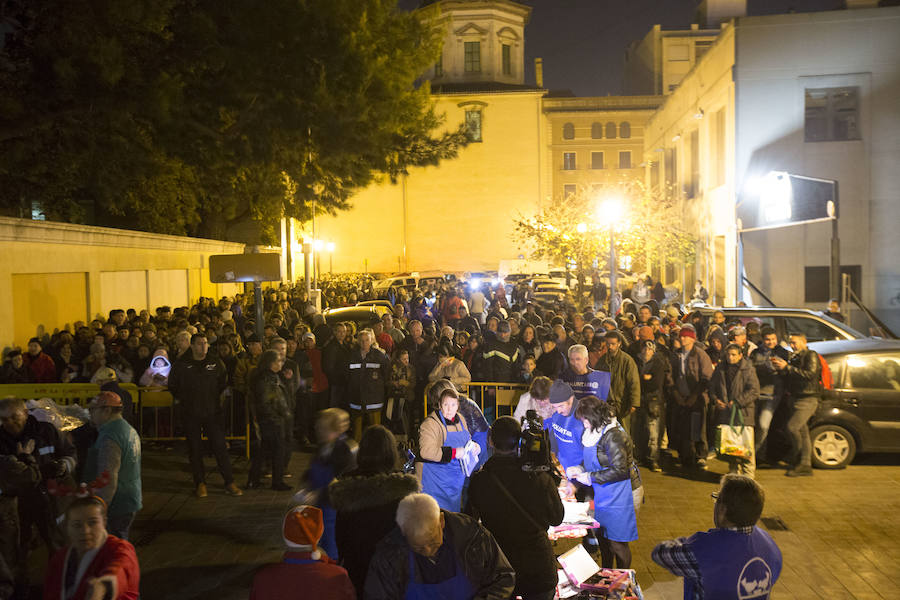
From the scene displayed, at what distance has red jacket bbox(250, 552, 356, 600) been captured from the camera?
359 cm

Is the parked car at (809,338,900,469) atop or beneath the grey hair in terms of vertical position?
beneath

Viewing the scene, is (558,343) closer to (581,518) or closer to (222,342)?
(222,342)

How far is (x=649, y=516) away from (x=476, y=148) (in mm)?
53619

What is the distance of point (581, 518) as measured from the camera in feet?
20.8

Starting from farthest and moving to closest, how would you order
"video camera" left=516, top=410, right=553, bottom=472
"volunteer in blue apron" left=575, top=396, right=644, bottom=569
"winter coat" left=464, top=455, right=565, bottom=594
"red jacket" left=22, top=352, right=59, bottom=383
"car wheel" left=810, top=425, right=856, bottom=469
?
"red jacket" left=22, top=352, right=59, bottom=383 → "car wheel" left=810, top=425, right=856, bottom=469 → "volunteer in blue apron" left=575, top=396, right=644, bottom=569 → "video camera" left=516, top=410, right=553, bottom=472 → "winter coat" left=464, top=455, right=565, bottom=594

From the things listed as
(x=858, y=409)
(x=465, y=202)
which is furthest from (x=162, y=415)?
(x=465, y=202)

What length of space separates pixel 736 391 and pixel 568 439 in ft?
11.7

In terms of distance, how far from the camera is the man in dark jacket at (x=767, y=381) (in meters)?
9.83

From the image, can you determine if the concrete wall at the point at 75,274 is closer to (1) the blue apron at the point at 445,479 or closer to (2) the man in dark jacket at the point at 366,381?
(2) the man in dark jacket at the point at 366,381

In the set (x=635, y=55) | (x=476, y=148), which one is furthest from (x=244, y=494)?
(x=635, y=55)

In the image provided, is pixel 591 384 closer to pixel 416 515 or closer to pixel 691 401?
pixel 691 401

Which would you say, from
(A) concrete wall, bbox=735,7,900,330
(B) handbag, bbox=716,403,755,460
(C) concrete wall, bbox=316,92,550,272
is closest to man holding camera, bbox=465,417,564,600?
(B) handbag, bbox=716,403,755,460

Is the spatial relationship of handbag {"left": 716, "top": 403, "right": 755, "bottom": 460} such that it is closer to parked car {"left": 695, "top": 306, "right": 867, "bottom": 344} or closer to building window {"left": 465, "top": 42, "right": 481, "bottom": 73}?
parked car {"left": 695, "top": 306, "right": 867, "bottom": 344}

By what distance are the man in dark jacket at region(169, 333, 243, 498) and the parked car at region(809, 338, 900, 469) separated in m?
7.24
